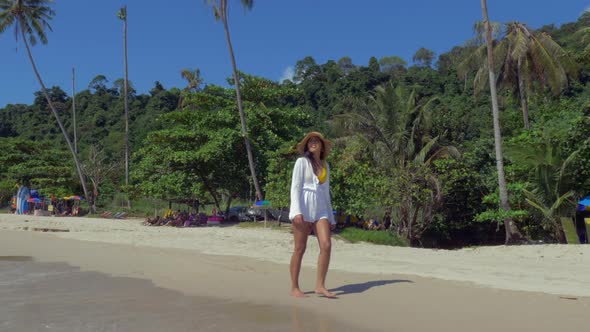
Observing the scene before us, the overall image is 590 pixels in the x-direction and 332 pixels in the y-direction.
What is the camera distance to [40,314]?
3.87 metres

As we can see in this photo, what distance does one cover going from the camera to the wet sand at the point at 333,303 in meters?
3.44

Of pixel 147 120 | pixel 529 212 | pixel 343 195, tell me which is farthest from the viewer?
pixel 147 120

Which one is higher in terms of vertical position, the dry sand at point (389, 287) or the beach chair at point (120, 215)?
the beach chair at point (120, 215)

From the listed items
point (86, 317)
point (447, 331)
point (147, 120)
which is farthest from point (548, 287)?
point (147, 120)

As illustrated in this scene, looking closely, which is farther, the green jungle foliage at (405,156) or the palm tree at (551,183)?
the green jungle foliage at (405,156)

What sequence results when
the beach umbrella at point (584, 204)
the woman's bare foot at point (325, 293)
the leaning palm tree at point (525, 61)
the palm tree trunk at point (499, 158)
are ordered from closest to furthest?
the woman's bare foot at point (325, 293) < the beach umbrella at point (584, 204) < the palm tree trunk at point (499, 158) < the leaning palm tree at point (525, 61)

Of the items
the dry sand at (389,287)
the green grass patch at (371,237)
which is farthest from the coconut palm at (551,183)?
the dry sand at (389,287)

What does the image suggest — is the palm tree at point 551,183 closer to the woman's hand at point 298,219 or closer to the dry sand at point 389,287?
the dry sand at point 389,287

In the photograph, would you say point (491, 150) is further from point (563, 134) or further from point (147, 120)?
point (147, 120)

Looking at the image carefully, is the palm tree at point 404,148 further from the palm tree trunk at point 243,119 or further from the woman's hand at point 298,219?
the woman's hand at point 298,219

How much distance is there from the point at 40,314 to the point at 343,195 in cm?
1246

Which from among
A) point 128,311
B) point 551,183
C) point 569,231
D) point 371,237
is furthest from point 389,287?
point 551,183

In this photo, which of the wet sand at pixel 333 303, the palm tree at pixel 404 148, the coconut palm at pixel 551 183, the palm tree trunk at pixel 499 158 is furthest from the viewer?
the palm tree at pixel 404 148

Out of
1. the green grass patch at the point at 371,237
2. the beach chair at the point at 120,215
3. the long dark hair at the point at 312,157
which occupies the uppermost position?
the long dark hair at the point at 312,157
